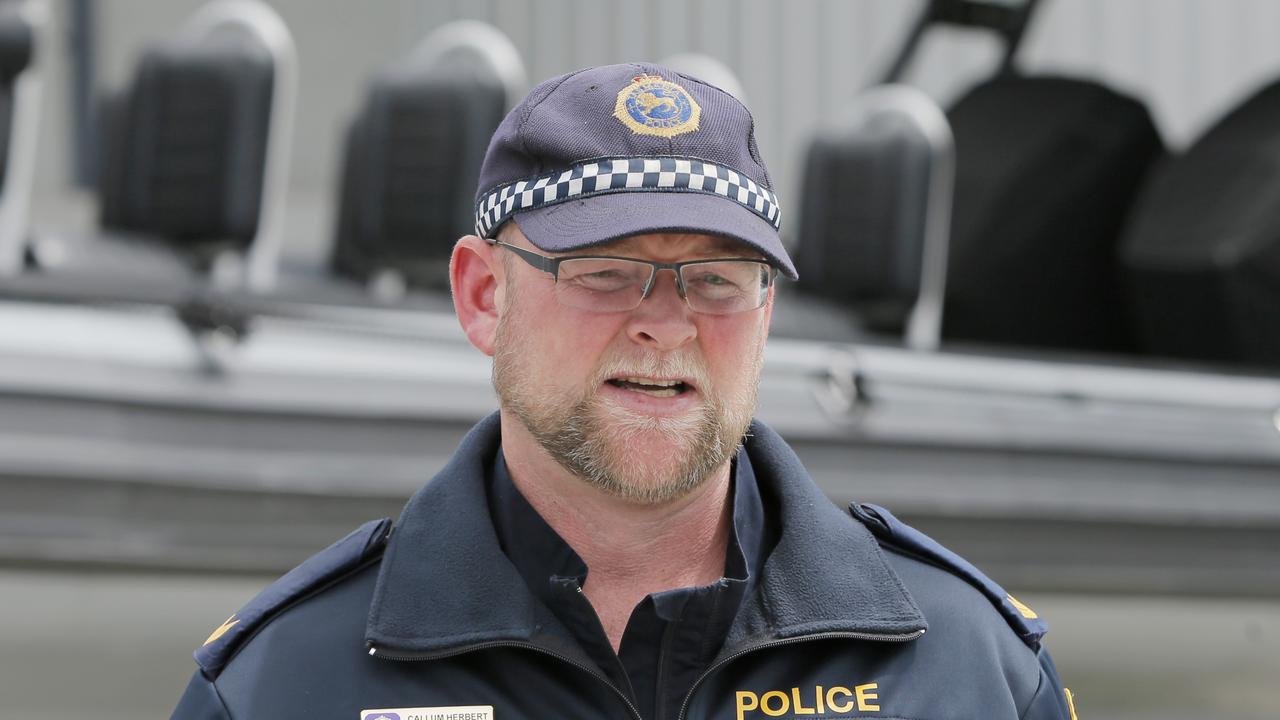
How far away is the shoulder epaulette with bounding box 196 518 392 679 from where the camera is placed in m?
0.99

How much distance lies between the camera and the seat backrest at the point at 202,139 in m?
2.77

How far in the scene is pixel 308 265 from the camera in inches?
128

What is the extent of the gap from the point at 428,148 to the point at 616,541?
1.90m

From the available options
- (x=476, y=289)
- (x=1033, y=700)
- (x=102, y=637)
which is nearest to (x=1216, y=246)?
(x=102, y=637)

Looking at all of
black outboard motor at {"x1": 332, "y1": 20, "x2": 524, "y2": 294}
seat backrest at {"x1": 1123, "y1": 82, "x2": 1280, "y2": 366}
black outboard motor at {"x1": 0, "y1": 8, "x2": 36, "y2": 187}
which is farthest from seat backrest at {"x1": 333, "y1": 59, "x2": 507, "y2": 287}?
seat backrest at {"x1": 1123, "y1": 82, "x2": 1280, "y2": 366}

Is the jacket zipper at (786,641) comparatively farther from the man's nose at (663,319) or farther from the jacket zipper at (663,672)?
the man's nose at (663,319)

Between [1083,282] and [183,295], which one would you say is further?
[1083,282]

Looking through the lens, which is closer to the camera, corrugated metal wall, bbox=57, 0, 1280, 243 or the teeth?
the teeth

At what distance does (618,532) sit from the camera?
1.00 m

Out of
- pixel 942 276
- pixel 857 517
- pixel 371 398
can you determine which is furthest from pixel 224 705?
pixel 942 276

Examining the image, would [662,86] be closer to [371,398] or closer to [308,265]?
[371,398]

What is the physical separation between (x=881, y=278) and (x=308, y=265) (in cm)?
116

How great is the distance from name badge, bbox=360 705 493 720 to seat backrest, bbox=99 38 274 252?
1.98 metres

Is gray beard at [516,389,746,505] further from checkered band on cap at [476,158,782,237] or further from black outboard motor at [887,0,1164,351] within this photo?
black outboard motor at [887,0,1164,351]
